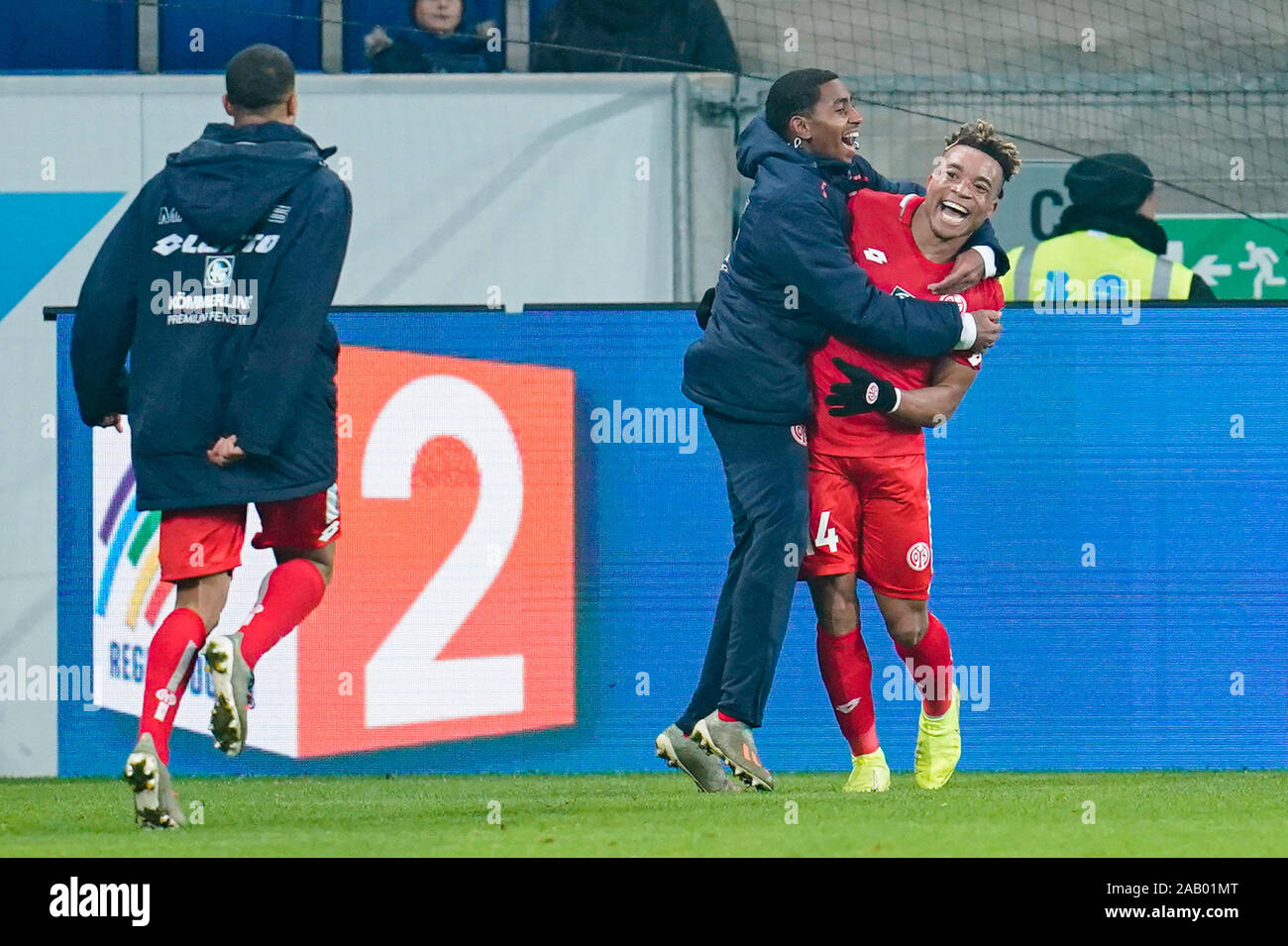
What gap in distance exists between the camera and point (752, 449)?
564 centimetres

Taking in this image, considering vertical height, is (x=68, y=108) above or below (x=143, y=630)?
above

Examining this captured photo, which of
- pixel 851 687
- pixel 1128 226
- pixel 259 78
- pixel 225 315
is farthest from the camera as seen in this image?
pixel 1128 226

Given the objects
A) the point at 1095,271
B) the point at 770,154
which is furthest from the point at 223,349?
the point at 1095,271

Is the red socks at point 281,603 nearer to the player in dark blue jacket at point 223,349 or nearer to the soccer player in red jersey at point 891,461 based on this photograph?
the player in dark blue jacket at point 223,349

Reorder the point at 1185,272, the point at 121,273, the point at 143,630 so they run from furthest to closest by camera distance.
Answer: the point at 1185,272 → the point at 143,630 → the point at 121,273

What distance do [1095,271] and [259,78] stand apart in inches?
142

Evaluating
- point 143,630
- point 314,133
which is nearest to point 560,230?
point 314,133

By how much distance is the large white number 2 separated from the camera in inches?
270

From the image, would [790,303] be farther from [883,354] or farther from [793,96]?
[793,96]

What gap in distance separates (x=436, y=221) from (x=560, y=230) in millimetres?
455

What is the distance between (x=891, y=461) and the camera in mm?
5719

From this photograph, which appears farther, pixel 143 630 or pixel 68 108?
pixel 68 108

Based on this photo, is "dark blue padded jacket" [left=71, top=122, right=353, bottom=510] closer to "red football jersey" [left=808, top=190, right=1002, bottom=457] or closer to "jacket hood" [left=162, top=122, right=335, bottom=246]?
"jacket hood" [left=162, top=122, right=335, bottom=246]
